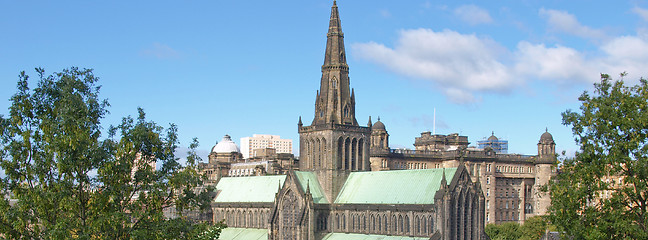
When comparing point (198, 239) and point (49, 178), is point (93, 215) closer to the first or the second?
point (49, 178)

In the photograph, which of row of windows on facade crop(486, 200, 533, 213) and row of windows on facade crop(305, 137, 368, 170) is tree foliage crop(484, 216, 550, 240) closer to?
row of windows on facade crop(486, 200, 533, 213)

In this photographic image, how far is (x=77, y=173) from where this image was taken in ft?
151

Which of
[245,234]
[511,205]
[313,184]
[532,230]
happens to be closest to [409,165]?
[511,205]

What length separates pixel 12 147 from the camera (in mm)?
45750

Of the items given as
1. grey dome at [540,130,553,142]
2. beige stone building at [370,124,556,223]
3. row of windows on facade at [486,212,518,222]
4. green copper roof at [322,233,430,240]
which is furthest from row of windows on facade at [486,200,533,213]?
green copper roof at [322,233,430,240]

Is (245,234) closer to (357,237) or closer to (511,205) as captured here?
(357,237)

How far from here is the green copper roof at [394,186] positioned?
98.1 meters

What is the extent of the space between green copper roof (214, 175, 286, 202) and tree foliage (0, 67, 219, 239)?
74.9m

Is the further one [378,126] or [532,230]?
[378,126]

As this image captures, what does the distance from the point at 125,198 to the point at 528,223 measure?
123 metres

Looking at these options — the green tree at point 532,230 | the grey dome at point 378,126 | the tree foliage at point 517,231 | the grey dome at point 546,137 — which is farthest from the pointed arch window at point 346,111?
the grey dome at point 546,137

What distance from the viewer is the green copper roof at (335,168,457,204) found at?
3861 inches

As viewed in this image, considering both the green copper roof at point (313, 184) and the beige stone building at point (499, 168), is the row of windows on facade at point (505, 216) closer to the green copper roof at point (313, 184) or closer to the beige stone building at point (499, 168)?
the beige stone building at point (499, 168)

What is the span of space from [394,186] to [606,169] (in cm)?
5582
